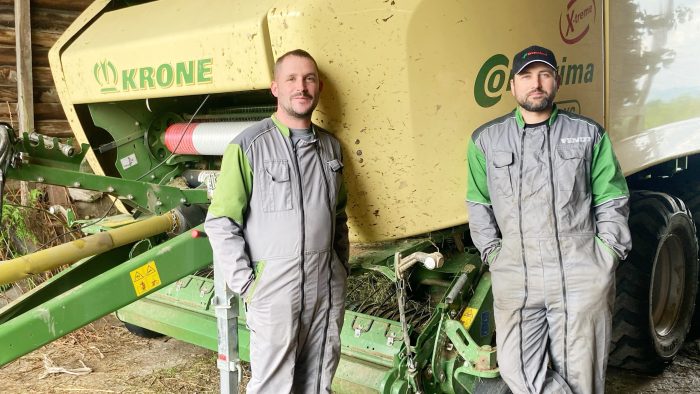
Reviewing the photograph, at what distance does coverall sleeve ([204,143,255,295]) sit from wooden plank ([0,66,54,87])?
11.8ft

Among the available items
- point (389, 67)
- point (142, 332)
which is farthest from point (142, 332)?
point (389, 67)

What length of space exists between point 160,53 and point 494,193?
1527mm

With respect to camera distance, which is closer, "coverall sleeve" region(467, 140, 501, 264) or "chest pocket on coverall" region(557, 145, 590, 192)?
"chest pocket on coverall" region(557, 145, 590, 192)

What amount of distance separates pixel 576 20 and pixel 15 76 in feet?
14.0

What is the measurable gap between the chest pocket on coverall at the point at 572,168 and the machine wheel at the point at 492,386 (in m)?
0.82

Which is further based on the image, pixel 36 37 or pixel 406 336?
pixel 36 37

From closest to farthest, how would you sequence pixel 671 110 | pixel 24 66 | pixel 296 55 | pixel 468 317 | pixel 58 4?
pixel 296 55
pixel 468 317
pixel 671 110
pixel 24 66
pixel 58 4

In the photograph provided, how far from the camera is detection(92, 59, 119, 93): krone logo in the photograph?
119 inches

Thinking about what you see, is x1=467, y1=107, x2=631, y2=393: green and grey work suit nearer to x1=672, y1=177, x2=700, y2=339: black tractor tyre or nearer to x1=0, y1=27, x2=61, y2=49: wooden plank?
x1=672, y1=177, x2=700, y2=339: black tractor tyre

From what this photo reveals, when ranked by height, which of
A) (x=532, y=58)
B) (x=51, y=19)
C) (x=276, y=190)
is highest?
(x=51, y=19)

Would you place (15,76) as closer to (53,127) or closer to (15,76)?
(15,76)

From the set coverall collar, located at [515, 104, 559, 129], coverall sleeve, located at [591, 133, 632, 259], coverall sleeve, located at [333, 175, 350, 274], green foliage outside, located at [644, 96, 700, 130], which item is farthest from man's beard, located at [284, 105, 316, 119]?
green foliage outside, located at [644, 96, 700, 130]

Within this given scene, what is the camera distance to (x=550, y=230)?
7.37ft

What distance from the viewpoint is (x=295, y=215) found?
224 centimetres
